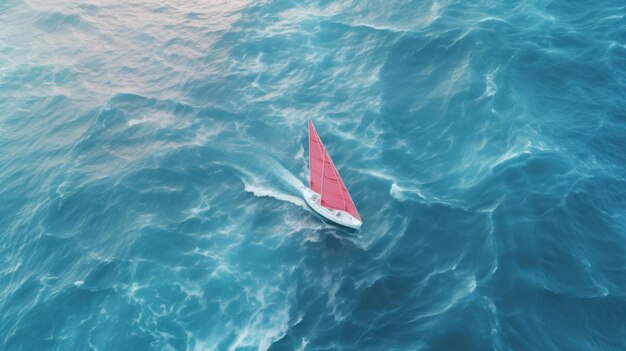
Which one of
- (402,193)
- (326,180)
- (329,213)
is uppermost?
(326,180)

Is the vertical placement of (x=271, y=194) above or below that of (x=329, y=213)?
below

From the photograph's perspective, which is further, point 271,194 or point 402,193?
point 271,194

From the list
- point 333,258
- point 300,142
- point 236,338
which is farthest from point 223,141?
point 236,338

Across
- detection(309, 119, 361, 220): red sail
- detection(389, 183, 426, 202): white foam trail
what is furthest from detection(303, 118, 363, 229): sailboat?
detection(389, 183, 426, 202): white foam trail

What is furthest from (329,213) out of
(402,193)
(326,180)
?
(402,193)

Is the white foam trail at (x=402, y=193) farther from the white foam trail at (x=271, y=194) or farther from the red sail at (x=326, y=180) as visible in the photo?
the white foam trail at (x=271, y=194)

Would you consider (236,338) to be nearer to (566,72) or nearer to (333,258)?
(333,258)

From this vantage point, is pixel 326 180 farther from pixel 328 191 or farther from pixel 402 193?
pixel 402 193

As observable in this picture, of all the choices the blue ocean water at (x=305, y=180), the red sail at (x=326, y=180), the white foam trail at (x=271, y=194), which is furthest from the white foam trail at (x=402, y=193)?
the white foam trail at (x=271, y=194)
